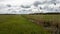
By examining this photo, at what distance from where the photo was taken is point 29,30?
325cm

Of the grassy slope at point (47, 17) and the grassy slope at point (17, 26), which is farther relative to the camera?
the grassy slope at point (47, 17)

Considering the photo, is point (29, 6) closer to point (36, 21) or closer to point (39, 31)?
point (36, 21)

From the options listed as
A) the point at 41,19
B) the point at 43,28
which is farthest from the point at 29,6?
the point at 43,28

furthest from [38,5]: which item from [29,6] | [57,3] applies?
[57,3]

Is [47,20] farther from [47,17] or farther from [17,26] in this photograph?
[17,26]

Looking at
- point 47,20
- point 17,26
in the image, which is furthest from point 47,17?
point 17,26

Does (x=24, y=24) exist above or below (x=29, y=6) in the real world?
below

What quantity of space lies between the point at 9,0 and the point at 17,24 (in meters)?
0.66

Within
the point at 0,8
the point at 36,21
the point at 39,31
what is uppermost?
the point at 0,8

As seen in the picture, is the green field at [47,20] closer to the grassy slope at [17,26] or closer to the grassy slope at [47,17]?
the grassy slope at [47,17]

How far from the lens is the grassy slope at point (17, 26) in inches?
127

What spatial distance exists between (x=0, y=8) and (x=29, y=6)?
0.75 m

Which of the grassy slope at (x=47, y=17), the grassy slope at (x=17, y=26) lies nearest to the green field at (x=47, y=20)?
the grassy slope at (x=47, y=17)

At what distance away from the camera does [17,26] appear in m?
3.28
